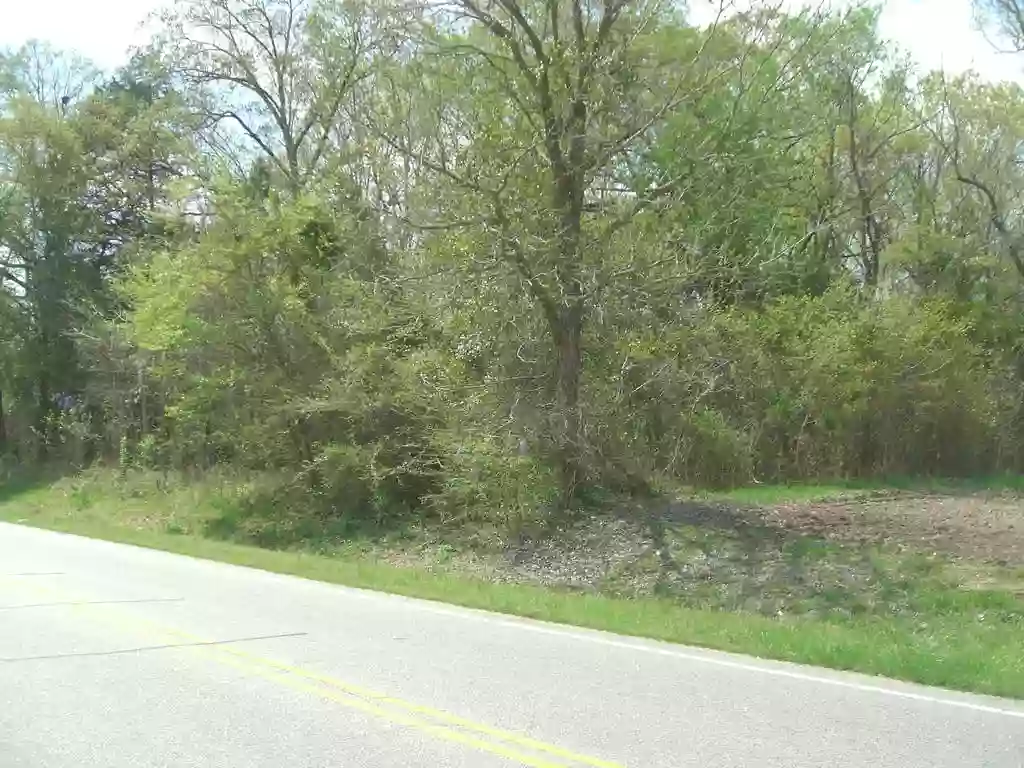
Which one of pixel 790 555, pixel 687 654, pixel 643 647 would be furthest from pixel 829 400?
pixel 687 654

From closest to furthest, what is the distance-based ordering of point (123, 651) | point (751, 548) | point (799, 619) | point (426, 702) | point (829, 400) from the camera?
1. point (426, 702)
2. point (123, 651)
3. point (799, 619)
4. point (751, 548)
5. point (829, 400)

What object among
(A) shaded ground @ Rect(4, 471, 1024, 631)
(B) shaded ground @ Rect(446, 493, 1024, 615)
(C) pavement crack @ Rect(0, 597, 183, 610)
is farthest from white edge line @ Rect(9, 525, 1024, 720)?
(B) shaded ground @ Rect(446, 493, 1024, 615)

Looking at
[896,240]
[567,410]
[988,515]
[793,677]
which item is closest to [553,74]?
[567,410]

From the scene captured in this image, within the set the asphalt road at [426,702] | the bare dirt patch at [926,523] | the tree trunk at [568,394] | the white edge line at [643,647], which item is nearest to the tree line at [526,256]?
the tree trunk at [568,394]

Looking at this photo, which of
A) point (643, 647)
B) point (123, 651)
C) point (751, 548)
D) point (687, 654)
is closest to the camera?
point (123, 651)

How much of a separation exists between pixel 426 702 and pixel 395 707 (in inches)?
10.6

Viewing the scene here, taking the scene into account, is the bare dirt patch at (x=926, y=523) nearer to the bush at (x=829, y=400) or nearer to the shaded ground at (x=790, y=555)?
the shaded ground at (x=790, y=555)

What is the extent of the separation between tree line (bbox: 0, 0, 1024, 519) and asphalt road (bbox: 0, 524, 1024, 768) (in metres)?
9.38

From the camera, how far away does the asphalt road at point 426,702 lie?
623 centimetres

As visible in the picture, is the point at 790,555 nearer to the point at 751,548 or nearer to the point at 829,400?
the point at 751,548

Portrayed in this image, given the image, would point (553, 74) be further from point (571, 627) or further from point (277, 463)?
point (277, 463)

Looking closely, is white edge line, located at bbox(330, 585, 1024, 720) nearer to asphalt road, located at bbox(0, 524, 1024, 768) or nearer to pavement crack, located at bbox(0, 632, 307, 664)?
asphalt road, located at bbox(0, 524, 1024, 768)

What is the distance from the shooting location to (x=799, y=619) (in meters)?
13.2

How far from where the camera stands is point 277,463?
1058 inches
